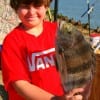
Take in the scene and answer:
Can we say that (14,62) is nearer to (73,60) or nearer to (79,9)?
(73,60)

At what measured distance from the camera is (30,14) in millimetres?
1887

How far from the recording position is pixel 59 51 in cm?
158

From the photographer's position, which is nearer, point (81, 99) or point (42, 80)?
point (81, 99)

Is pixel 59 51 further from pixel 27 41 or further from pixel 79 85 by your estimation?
pixel 27 41

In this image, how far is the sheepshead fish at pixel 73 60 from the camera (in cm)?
155

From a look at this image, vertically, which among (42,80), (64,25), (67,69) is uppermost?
(64,25)

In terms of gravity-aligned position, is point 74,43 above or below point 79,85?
above

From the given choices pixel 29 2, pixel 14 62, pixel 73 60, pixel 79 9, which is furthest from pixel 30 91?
pixel 79 9

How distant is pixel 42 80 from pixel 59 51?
33 centimetres

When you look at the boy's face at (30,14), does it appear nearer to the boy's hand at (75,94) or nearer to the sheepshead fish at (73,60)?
the sheepshead fish at (73,60)

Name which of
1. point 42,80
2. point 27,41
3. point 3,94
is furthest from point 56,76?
point 3,94

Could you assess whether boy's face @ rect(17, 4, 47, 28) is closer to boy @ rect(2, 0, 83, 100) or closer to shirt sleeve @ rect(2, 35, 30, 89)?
boy @ rect(2, 0, 83, 100)

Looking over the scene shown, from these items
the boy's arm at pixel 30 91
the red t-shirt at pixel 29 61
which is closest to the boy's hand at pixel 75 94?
the boy's arm at pixel 30 91

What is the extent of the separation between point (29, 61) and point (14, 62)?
0.22 feet
